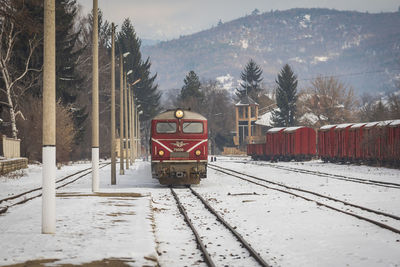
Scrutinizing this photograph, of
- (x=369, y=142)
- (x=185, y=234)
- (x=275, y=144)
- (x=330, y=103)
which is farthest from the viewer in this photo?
(x=330, y=103)

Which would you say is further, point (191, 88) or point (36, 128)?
point (191, 88)

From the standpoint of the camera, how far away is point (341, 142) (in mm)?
45719

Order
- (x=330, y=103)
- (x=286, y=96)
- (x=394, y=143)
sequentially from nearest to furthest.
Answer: (x=394, y=143) < (x=330, y=103) < (x=286, y=96)

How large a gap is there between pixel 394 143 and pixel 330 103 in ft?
148

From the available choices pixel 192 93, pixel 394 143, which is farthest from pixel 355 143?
pixel 192 93

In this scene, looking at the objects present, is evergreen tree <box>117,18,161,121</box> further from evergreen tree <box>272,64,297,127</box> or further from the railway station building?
evergreen tree <box>272,64,297,127</box>

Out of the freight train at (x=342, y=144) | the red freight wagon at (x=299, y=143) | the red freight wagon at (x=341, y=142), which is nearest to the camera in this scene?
the freight train at (x=342, y=144)

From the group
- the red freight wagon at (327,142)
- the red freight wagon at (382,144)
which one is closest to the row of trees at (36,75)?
the red freight wagon at (327,142)

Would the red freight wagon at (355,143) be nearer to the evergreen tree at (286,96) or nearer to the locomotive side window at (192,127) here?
the locomotive side window at (192,127)

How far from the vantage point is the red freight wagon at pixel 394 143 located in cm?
3631

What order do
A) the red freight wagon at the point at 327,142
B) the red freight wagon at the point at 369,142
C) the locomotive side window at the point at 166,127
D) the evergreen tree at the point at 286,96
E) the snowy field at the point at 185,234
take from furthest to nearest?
1. the evergreen tree at the point at 286,96
2. the red freight wagon at the point at 327,142
3. the red freight wagon at the point at 369,142
4. the locomotive side window at the point at 166,127
5. the snowy field at the point at 185,234

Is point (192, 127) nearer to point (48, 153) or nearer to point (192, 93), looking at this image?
point (48, 153)

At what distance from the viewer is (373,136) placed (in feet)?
131

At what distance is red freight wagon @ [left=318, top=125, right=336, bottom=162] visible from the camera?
158 feet
